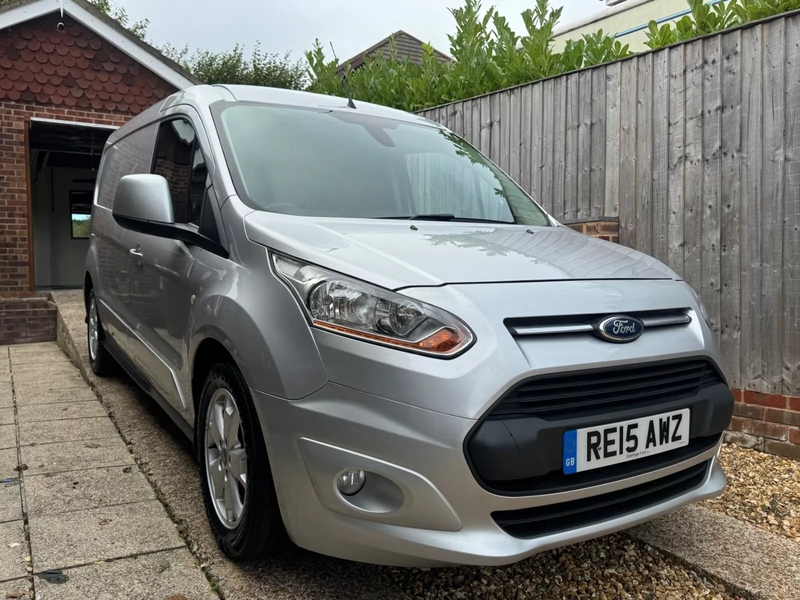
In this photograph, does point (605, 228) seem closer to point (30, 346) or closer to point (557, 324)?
point (557, 324)

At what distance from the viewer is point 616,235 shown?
15.2ft

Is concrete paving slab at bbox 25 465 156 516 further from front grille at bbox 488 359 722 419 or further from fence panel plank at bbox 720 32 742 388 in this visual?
fence panel plank at bbox 720 32 742 388

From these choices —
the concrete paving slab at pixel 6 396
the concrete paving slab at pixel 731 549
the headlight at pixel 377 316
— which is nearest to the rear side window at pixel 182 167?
the headlight at pixel 377 316

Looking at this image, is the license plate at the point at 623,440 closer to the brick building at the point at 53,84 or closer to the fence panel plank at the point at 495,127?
the fence panel plank at the point at 495,127

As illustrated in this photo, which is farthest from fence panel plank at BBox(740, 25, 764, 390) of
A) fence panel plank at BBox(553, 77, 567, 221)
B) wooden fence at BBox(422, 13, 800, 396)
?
fence panel plank at BBox(553, 77, 567, 221)

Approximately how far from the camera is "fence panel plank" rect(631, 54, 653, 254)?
173 inches

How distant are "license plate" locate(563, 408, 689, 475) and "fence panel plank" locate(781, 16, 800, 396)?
6.52ft

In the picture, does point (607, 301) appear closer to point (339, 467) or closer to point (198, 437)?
point (339, 467)

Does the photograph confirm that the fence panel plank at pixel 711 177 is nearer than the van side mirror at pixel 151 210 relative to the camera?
No

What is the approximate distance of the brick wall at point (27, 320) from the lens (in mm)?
8141

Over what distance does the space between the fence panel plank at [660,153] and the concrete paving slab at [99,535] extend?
3.36 m

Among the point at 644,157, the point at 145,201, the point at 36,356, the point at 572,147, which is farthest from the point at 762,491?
the point at 36,356

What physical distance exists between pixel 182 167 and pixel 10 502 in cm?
166

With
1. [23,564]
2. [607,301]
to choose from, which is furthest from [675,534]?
[23,564]
